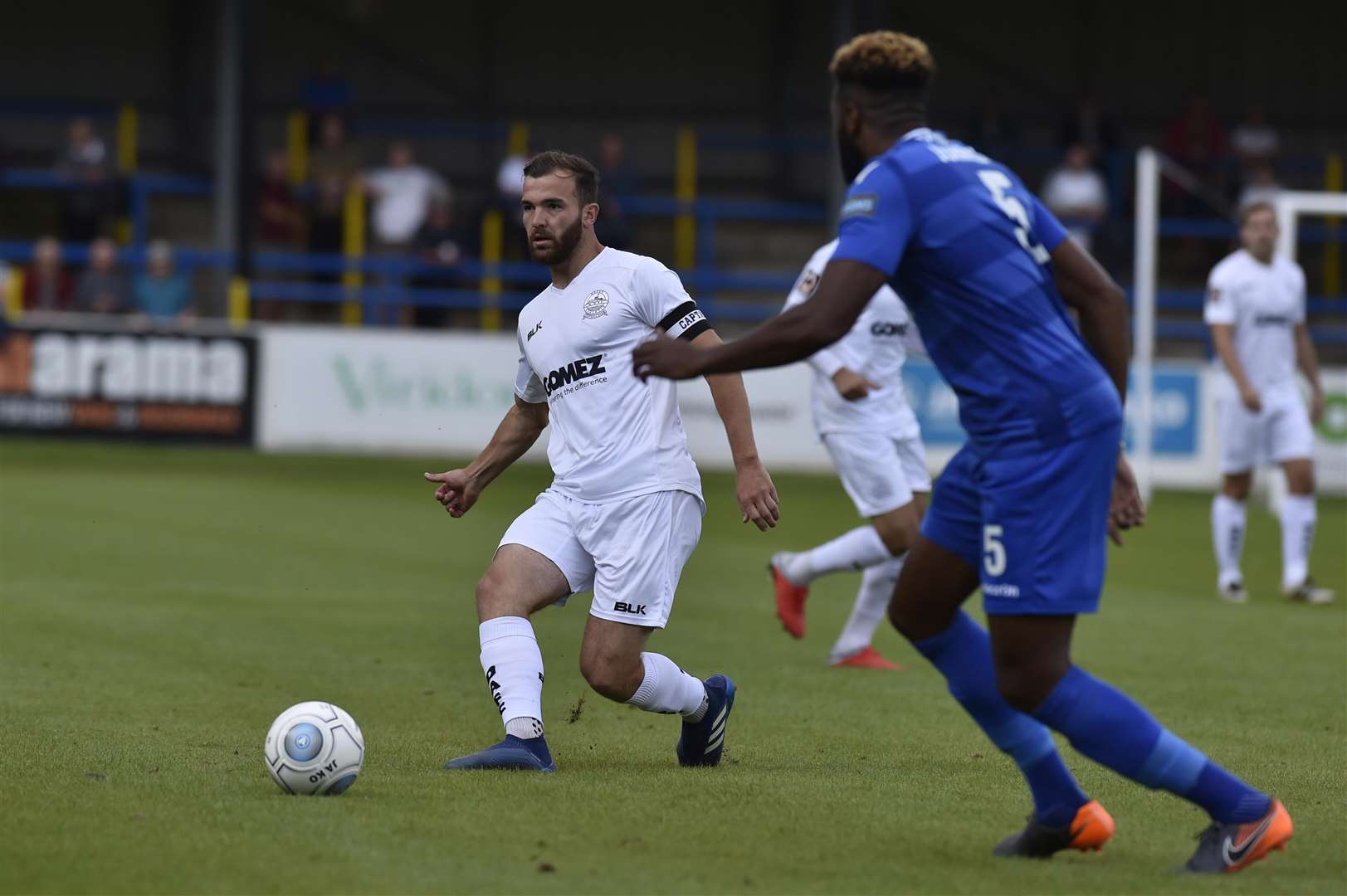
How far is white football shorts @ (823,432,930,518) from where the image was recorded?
9.62 meters

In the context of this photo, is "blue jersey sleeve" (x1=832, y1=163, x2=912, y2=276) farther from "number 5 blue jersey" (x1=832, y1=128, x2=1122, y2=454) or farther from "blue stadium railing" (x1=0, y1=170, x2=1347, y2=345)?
"blue stadium railing" (x1=0, y1=170, x2=1347, y2=345)

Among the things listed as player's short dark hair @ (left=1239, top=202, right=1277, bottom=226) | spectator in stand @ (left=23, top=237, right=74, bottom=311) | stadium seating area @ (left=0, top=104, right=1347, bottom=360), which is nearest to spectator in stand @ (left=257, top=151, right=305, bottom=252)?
stadium seating area @ (left=0, top=104, right=1347, bottom=360)

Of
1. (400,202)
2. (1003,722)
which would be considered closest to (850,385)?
(1003,722)

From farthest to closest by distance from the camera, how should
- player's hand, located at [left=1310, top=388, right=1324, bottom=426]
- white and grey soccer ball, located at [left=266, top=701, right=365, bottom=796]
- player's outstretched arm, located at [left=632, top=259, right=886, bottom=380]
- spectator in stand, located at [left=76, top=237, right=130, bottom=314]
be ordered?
spectator in stand, located at [left=76, top=237, right=130, bottom=314] < player's hand, located at [left=1310, top=388, right=1324, bottom=426] < white and grey soccer ball, located at [left=266, top=701, right=365, bottom=796] < player's outstretched arm, located at [left=632, top=259, right=886, bottom=380]

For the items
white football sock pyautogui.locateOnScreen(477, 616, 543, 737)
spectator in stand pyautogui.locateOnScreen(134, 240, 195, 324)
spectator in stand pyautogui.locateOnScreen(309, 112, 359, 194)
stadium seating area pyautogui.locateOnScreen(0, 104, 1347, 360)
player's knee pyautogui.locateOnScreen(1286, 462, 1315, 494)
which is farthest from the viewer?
spectator in stand pyautogui.locateOnScreen(309, 112, 359, 194)

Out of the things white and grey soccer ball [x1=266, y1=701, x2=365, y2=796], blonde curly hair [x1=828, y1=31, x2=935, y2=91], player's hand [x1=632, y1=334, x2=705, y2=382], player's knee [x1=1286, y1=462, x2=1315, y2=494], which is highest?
blonde curly hair [x1=828, y1=31, x2=935, y2=91]

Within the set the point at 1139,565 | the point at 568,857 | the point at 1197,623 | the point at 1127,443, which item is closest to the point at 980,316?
the point at 568,857

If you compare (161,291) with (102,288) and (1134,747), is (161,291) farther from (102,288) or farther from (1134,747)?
(1134,747)

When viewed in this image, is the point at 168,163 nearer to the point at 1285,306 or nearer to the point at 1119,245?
the point at 1119,245

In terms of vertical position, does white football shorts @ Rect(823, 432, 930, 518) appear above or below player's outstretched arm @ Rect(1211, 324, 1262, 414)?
below

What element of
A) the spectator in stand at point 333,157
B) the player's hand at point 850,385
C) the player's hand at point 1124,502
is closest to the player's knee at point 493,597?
the player's hand at point 1124,502

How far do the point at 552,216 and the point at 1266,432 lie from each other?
746 centimetres

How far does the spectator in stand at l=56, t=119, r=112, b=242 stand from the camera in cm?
2542

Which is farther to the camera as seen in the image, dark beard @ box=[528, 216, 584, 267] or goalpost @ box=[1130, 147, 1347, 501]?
goalpost @ box=[1130, 147, 1347, 501]
